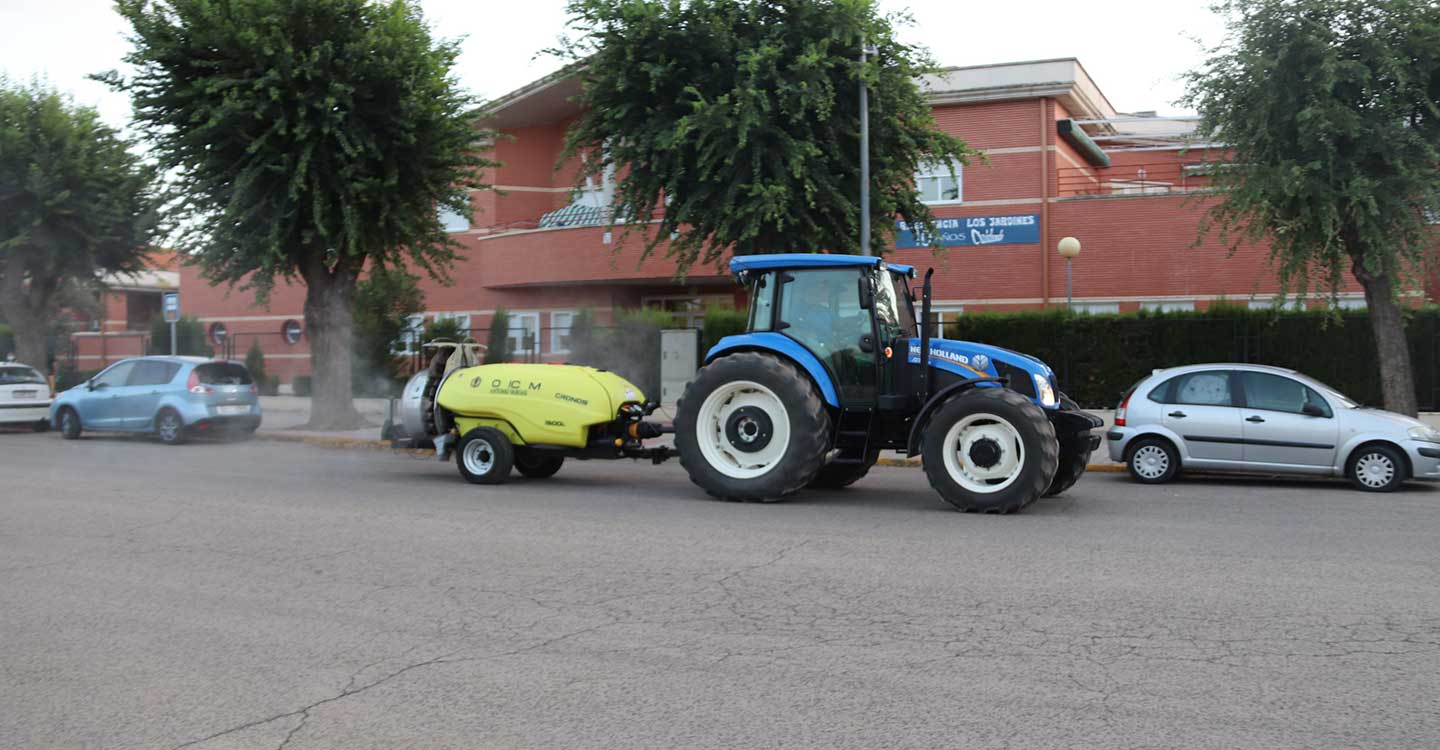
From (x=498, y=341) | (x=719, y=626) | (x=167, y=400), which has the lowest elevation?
(x=719, y=626)

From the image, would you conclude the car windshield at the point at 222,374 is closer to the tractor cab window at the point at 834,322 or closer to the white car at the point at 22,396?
the white car at the point at 22,396

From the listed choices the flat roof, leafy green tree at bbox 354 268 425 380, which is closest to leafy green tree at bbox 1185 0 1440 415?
the flat roof

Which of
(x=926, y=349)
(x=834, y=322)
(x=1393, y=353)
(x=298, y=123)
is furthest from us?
(x=298, y=123)

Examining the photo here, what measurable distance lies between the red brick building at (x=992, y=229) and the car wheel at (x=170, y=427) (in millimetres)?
4952

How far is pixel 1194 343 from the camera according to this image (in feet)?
76.5

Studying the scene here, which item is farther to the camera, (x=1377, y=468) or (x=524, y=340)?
(x=524, y=340)

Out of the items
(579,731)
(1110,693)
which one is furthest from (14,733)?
(1110,693)

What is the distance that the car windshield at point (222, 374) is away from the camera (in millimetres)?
20734

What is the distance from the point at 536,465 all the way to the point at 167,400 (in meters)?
9.35

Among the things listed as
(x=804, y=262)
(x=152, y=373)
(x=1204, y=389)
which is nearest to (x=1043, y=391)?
(x=804, y=262)

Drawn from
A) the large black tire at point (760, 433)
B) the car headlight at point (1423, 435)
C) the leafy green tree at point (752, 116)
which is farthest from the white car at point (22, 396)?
the car headlight at point (1423, 435)

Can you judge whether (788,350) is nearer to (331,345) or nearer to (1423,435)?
(1423,435)

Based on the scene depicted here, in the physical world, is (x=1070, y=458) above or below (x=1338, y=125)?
below

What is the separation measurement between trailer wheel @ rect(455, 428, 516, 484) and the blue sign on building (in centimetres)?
1780
